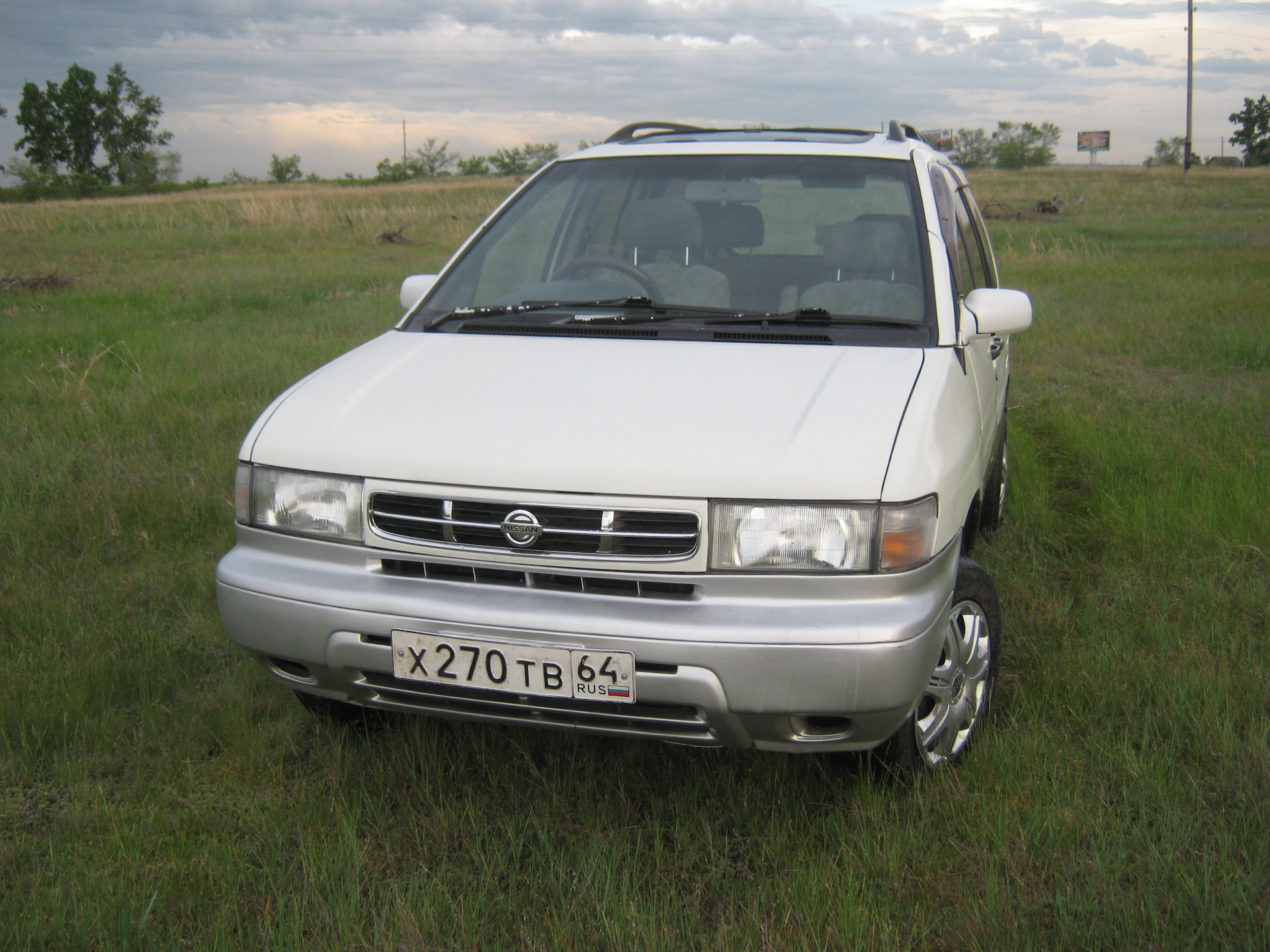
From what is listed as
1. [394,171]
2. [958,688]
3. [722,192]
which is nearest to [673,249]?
[722,192]

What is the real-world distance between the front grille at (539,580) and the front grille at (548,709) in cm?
22

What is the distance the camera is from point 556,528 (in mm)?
2008

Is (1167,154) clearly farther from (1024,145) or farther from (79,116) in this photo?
(79,116)

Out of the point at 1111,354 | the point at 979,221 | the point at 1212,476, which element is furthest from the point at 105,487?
the point at 1111,354

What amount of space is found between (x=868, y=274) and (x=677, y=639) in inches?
60.6

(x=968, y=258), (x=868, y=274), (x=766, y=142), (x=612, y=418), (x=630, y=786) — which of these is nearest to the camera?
(x=612, y=418)

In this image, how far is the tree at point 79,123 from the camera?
71.6 metres

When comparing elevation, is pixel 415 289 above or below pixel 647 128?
below

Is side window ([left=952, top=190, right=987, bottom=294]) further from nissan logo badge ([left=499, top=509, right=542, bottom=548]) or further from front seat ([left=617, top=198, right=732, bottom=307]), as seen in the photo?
nissan logo badge ([left=499, top=509, right=542, bottom=548])

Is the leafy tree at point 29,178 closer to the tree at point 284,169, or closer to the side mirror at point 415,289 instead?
the tree at point 284,169

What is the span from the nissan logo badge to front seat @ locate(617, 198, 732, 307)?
117 centimetres

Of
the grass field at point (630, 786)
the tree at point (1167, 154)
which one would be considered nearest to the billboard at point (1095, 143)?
the tree at point (1167, 154)

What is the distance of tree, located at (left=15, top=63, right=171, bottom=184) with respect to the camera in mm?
71562

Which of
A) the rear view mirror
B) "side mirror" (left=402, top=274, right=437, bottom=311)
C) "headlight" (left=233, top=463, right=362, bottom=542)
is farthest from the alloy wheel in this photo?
"side mirror" (left=402, top=274, right=437, bottom=311)
